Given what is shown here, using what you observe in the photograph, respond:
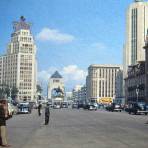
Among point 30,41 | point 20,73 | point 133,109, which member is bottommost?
point 133,109

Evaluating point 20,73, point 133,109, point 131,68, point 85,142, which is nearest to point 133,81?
point 131,68

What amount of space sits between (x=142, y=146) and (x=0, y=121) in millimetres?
5521

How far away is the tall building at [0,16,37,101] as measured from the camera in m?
174

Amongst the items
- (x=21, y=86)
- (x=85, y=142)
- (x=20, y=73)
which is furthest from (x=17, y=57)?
(x=85, y=142)

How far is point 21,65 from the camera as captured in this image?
172m

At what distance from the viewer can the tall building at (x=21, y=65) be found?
174 meters

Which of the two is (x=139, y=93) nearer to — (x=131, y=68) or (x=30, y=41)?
(x=131, y=68)

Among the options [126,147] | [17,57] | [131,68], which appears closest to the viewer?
[126,147]

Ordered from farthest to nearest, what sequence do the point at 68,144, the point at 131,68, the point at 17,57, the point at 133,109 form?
1. the point at 131,68
2. the point at 17,57
3. the point at 133,109
4. the point at 68,144

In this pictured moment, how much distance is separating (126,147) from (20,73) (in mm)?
160964

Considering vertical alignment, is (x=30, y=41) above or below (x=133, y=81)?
above

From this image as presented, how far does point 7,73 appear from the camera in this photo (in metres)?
180

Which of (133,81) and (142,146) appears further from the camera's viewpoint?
(133,81)

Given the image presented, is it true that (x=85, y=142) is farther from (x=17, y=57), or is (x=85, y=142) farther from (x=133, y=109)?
(x=17, y=57)
